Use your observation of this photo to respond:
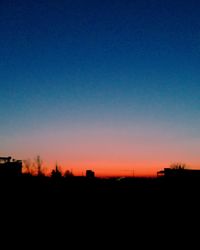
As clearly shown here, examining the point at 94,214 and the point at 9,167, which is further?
the point at 9,167

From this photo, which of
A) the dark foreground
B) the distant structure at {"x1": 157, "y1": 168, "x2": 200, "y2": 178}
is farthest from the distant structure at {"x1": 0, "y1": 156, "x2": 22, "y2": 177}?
the distant structure at {"x1": 157, "y1": 168, "x2": 200, "y2": 178}

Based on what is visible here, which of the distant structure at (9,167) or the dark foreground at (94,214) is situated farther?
the distant structure at (9,167)

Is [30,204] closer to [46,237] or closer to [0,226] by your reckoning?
[0,226]

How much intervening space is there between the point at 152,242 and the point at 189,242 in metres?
1.71

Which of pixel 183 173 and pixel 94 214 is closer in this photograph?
pixel 94 214

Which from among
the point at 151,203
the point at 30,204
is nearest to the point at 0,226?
the point at 30,204

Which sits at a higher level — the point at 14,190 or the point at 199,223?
the point at 14,190

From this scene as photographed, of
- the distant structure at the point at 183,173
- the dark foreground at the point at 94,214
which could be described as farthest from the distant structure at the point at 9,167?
the distant structure at the point at 183,173

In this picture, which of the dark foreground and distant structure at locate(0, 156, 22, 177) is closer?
the dark foreground

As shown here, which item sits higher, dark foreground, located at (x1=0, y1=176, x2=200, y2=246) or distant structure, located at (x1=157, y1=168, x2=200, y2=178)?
distant structure, located at (x1=157, y1=168, x2=200, y2=178)

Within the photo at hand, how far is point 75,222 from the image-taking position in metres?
17.2

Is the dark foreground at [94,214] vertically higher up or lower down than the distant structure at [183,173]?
lower down

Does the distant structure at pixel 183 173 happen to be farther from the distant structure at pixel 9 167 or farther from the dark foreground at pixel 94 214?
the distant structure at pixel 9 167

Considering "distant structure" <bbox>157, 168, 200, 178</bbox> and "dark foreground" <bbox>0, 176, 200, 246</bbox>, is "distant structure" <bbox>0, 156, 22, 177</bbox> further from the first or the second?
"distant structure" <bbox>157, 168, 200, 178</bbox>
